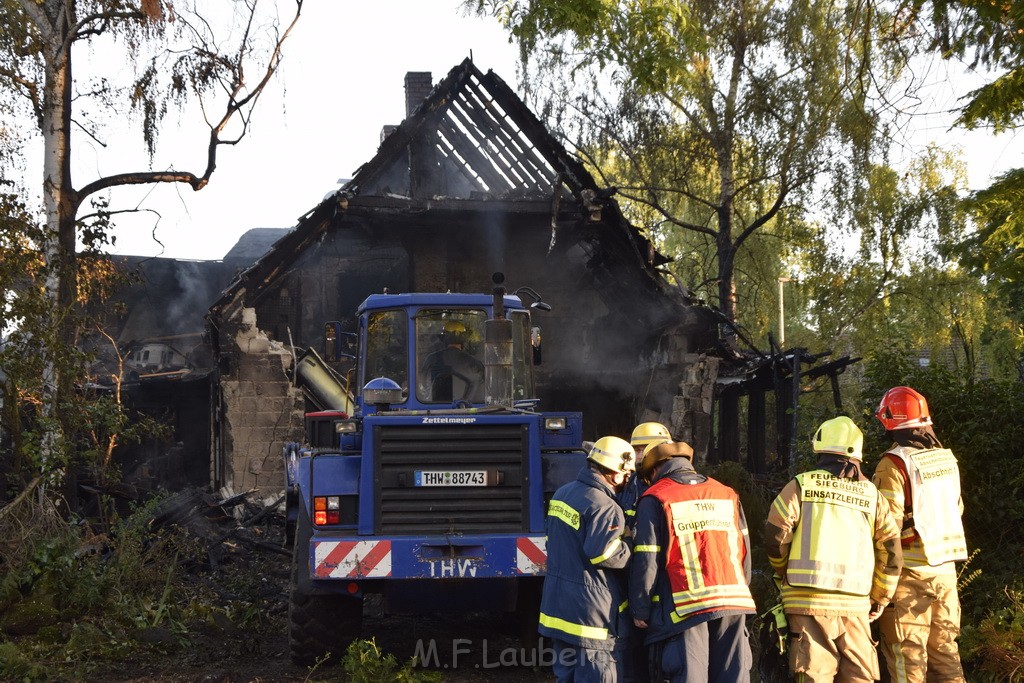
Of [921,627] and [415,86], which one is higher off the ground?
[415,86]

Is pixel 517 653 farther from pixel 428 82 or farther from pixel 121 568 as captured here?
pixel 428 82

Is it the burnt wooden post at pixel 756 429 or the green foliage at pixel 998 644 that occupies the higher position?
the burnt wooden post at pixel 756 429

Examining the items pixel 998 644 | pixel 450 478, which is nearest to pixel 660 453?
pixel 450 478

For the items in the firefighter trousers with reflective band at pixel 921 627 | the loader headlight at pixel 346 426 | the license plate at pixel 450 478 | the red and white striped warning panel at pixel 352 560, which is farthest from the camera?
the loader headlight at pixel 346 426

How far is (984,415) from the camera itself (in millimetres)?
8125

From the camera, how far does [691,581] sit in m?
5.16

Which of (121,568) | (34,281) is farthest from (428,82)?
(121,568)

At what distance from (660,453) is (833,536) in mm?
966

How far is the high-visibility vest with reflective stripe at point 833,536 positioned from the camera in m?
5.43

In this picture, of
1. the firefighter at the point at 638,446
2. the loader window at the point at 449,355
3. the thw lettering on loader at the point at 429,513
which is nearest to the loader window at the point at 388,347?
the loader window at the point at 449,355

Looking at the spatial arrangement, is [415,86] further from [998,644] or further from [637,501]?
[637,501]

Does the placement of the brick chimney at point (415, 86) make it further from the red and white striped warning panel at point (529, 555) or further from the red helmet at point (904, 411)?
the red helmet at point (904, 411)

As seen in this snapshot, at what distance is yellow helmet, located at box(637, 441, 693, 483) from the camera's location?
5.52 metres

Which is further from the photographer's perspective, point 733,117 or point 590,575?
point 733,117
